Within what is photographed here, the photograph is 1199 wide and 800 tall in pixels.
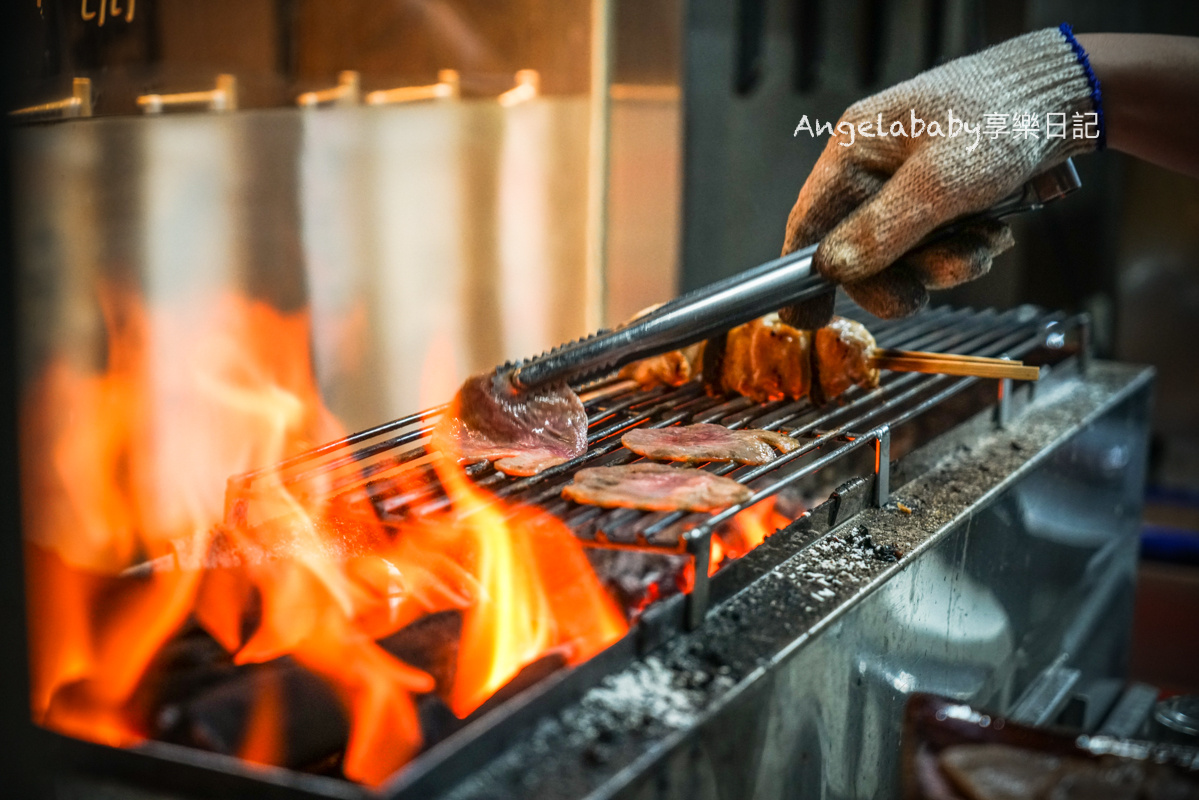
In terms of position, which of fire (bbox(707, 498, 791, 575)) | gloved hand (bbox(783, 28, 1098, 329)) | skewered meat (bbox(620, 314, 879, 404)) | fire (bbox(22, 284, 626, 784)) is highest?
gloved hand (bbox(783, 28, 1098, 329))

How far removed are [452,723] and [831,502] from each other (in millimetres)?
850

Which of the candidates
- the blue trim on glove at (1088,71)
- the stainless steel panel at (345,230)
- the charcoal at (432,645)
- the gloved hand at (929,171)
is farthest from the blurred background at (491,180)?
the charcoal at (432,645)

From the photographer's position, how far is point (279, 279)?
3.24 m

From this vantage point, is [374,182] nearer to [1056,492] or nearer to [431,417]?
[431,417]

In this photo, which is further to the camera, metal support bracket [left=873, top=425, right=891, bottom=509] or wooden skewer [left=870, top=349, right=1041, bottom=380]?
wooden skewer [left=870, top=349, right=1041, bottom=380]

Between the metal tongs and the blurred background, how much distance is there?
100 cm

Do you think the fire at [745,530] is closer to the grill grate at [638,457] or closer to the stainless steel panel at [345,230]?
the grill grate at [638,457]

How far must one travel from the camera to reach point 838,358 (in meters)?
2.39

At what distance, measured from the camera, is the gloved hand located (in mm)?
2107

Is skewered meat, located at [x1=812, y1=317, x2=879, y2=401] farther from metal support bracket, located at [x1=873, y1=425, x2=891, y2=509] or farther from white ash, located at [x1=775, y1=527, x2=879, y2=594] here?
white ash, located at [x1=775, y1=527, x2=879, y2=594]

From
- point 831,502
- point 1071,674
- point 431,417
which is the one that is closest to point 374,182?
point 431,417

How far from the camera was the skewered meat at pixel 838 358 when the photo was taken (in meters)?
2.39

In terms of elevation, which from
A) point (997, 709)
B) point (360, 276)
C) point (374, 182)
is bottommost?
point (997, 709)

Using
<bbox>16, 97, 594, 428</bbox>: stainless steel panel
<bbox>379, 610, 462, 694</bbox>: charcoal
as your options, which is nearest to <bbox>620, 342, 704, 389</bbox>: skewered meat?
<bbox>379, 610, 462, 694</bbox>: charcoal
